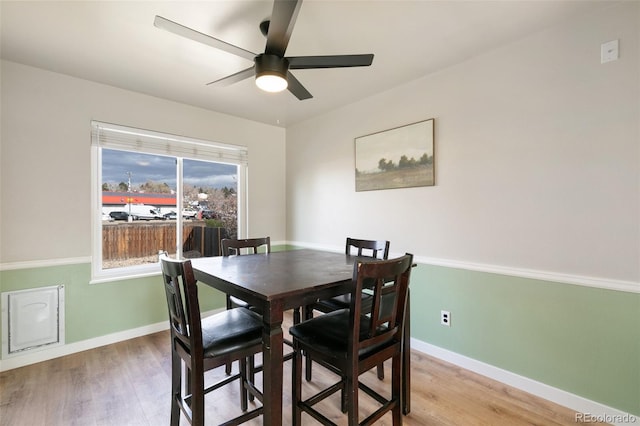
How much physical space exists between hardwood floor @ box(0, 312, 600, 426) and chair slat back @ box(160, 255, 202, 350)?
0.79 m

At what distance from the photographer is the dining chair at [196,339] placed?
1.31 meters

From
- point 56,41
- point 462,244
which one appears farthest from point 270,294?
point 56,41

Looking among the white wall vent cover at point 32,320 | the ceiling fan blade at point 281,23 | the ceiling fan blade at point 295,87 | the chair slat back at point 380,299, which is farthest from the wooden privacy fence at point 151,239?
the chair slat back at point 380,299

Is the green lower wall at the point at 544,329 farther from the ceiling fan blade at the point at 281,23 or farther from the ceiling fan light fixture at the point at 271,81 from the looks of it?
the ceiling fan blade at the point at 281,23

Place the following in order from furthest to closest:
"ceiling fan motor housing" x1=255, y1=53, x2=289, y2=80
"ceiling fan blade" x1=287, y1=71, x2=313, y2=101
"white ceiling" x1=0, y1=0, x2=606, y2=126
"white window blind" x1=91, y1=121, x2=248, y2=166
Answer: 1. "white window blind" x1=91, y1=121, x2=248, y2=166
2. "ceiling fan blade" x1=287, y1=71, x2=313, y2=101
3. "white ceiling" x1=0, y1=0, x2=606, y2=126
4. "ceiling fan motor housing" x1=255, y1=53, x2=289, y2=80

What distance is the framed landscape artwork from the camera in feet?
8.59

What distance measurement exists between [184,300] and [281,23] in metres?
1.43

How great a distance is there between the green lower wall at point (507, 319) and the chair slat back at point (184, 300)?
1.88 metres

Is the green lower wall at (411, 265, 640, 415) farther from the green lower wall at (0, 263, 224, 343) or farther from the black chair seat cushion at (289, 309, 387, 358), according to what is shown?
the green lower wall at (0, 263, 224, 343)

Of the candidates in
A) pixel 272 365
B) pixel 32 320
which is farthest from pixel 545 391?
pixel 32 320

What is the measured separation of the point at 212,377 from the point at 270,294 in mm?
1517

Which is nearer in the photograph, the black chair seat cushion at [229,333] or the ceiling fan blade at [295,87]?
the black chair seat cushion at [229,333]

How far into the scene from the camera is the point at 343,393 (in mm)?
1818

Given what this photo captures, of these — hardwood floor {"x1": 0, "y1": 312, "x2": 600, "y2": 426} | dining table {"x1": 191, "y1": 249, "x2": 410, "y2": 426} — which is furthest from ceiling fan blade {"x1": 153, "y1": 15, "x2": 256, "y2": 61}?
hardwood floor {"x1": 0, "y1": 312, "x2": 600, "y2": 426}
